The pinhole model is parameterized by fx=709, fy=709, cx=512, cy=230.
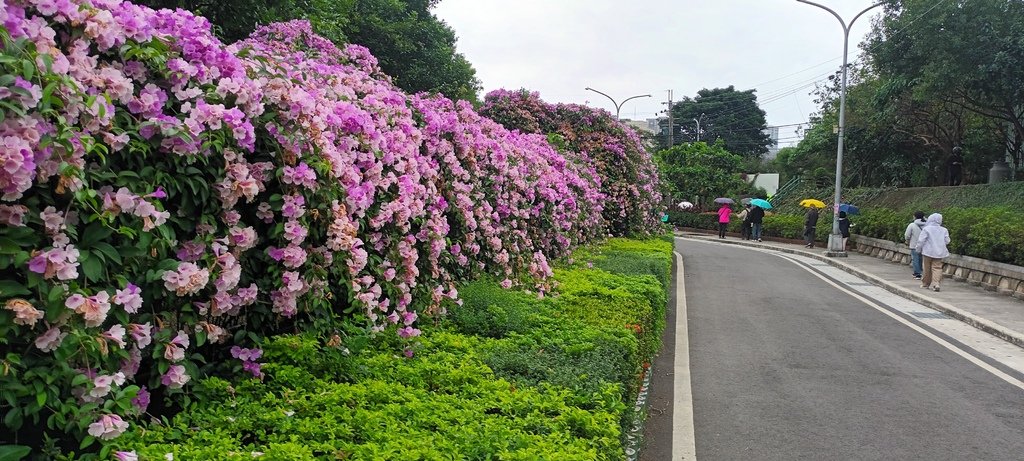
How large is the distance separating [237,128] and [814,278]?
16022mm

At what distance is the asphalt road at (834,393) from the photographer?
5.39 m

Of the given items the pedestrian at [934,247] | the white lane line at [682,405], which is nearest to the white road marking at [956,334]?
the pedestrian at [934,247]

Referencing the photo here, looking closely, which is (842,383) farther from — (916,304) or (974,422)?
(916,304)

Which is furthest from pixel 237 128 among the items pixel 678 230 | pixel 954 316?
pixel 678 230

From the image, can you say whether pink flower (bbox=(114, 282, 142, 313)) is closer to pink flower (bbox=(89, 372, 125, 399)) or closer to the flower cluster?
pink flower (bbox=(89, 372, 125, 399))

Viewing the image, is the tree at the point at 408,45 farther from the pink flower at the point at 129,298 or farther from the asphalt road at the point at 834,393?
the pink flower at the point at 129,298

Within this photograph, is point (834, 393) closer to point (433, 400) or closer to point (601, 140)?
point (433, 400)

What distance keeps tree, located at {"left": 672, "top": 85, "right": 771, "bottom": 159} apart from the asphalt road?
63.0 m

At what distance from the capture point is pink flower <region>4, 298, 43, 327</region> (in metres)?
2.29

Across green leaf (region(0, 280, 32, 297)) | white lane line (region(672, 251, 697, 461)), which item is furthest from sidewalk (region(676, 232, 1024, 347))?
green leaf (region(0, 280, 32, 297))

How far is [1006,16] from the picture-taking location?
66.1 ft

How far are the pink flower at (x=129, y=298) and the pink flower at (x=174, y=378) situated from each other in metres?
0.47

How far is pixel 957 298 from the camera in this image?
13336mm

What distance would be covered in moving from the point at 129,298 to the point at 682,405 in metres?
4.94
